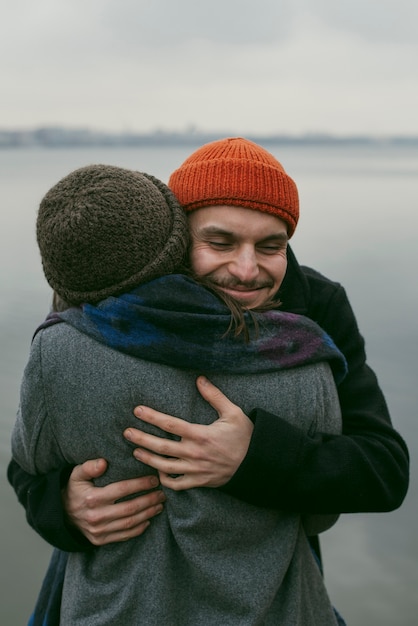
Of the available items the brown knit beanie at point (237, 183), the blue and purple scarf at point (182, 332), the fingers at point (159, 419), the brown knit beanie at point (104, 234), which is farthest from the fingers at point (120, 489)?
the brown knit beanie at point (237, 183)

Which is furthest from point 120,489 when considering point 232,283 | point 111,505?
point 232,283

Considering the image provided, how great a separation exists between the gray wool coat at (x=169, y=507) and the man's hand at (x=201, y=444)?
0.03 m

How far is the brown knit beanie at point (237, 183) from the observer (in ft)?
4.46

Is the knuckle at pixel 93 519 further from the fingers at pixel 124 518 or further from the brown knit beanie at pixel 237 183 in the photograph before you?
the brown knit beanie at pixel 237 183

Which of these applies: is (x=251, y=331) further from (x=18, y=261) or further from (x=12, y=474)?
(x=18, y=261)

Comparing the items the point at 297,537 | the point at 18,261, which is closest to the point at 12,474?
the point at 297,537

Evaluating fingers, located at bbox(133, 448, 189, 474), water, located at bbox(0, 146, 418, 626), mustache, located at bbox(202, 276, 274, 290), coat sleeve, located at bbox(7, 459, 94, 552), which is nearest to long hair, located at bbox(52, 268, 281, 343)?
mustache, located at bbox(202, 276, 274, 290)

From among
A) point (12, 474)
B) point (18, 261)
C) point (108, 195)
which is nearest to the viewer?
point (108, 195)

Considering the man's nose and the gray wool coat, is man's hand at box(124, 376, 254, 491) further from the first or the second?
the man's nose

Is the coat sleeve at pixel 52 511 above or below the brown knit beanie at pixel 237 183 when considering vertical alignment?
below

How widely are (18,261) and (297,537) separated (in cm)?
837

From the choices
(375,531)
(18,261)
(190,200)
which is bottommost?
(375,531)

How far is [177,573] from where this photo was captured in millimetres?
1297

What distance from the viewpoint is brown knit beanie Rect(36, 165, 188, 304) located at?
3.91ft
